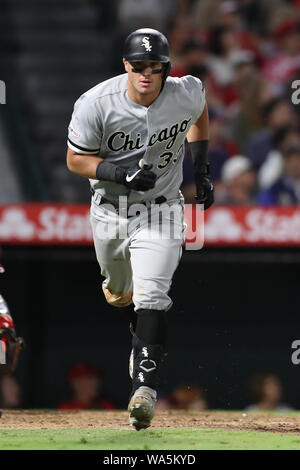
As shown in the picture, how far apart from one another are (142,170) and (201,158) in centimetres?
80

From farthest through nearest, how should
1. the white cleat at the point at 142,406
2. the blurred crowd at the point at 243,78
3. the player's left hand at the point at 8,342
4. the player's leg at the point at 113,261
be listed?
the blurred crowd at the point at 243,78
the player's left hand at the point at 8,342
the player's leg at the point at 113,261
the white cleat at the point at 142,406

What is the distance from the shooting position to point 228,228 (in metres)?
8.32

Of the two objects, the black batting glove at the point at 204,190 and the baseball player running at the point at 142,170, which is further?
the black batting glove at the point at 204,190

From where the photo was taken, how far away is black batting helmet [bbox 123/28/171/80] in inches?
191

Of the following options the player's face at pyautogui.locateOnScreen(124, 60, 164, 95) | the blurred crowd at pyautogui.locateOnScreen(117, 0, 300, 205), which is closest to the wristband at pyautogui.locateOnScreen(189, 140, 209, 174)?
the player's face at pyautogui.locateOnScreen(124, 60, 164, 95)

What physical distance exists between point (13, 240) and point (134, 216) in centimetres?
333

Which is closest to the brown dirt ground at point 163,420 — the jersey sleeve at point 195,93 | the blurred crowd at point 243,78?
the jersey sleeve at point 195,93

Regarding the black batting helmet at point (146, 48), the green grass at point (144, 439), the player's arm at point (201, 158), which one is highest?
the black batting helmet at point (146, 48)

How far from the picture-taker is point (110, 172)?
4.86m

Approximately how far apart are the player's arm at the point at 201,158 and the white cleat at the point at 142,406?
1130 mm

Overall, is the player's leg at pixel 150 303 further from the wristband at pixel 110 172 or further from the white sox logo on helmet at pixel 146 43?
the white sox logo on helmet at pixel 146 43

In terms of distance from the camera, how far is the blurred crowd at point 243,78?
9.04 metres

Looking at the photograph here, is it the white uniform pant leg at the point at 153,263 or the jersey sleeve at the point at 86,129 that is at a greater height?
the jersey sleeve at the point at 86,129
